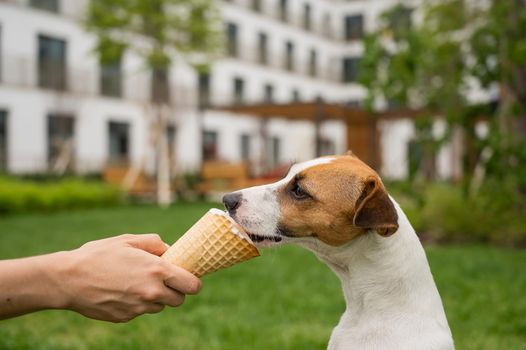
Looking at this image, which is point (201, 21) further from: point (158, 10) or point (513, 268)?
point (513, 268)

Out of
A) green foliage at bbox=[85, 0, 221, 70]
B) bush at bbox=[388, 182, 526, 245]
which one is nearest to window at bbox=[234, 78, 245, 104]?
green foliage at bbox=[85, 0, 221, 70]

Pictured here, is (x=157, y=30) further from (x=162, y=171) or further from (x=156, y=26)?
(x=162, y=171)

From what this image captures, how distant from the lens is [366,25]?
45344mm

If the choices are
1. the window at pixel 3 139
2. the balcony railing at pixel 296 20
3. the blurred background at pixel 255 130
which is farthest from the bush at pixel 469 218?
the balcony railing at pixel 296 20

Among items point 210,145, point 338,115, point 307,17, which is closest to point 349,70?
point 307,17

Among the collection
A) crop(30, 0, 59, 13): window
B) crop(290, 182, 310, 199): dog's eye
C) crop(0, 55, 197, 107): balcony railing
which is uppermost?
crop(30, 0, 59, 13): window

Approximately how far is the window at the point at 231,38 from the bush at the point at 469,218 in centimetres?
2719

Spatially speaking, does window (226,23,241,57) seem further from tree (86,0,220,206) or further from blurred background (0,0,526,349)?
tree (86,0,220,206)

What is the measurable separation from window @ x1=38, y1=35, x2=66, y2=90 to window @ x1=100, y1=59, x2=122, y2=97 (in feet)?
6.79

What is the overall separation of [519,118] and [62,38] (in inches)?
927

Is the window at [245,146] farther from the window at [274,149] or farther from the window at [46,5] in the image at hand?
the window at [46,5]

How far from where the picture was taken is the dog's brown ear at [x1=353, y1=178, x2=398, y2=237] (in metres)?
2.37

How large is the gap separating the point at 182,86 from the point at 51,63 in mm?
7375

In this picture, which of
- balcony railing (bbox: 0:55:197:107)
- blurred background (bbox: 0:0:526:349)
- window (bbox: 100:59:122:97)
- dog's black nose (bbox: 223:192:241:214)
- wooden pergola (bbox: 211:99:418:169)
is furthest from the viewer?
window (bbox: 100:59:122:97)
